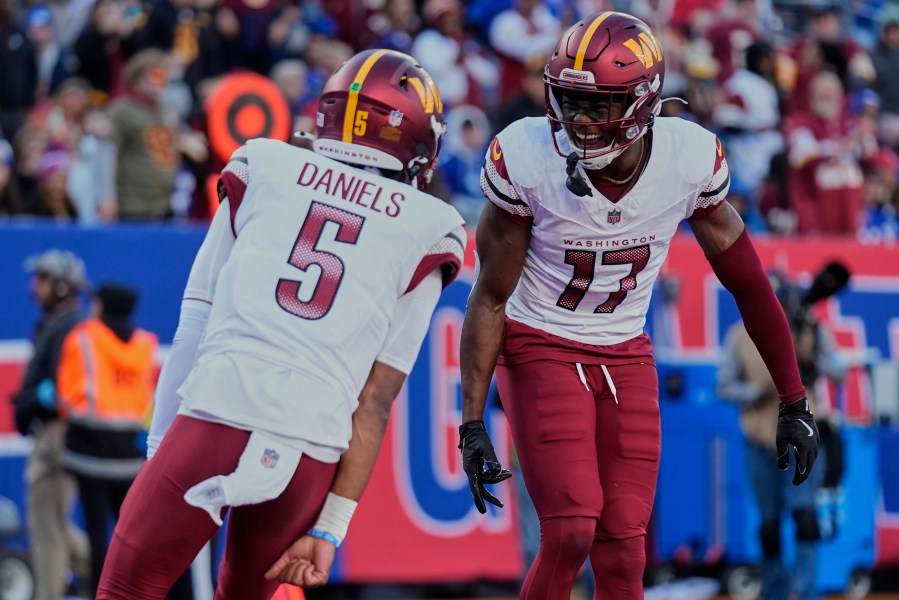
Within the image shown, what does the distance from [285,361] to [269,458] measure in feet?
0.84

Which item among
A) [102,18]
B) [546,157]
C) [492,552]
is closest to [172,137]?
[102,18]

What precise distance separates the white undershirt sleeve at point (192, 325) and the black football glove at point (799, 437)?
205 cm

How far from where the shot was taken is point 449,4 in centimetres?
1298

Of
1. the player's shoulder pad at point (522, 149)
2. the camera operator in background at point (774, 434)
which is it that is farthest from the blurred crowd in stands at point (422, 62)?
the player's shoulder pad at point (522, 149)

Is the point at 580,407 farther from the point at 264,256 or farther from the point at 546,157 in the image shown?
the point at 264,256

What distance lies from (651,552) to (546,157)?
17.7 ft

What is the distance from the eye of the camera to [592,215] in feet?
16.6

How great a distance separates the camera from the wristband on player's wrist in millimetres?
4246

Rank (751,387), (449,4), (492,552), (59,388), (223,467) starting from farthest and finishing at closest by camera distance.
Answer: (449,4), (492,552), (751,387), (59,388), (223,467)

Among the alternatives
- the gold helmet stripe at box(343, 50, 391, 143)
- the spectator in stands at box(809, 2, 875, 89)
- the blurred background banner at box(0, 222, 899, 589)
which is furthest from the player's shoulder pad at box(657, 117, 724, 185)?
the spectator in stands at box(809, 2, 875, 89)

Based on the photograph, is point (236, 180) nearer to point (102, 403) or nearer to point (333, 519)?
point (333, 519)

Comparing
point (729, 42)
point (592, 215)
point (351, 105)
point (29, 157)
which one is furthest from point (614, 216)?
point (729, 42)

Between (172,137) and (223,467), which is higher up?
(223,467)

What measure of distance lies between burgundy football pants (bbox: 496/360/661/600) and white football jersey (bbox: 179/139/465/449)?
3.03ft
